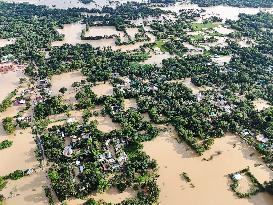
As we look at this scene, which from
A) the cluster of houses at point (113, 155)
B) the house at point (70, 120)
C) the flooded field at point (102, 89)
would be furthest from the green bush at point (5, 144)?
the flooded field at point (102, 89)

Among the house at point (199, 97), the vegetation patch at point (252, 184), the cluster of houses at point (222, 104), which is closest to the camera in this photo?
the vegetation patch at point (252, 184)

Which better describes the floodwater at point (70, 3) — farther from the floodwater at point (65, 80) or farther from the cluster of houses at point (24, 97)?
the cluster of houses at point (24, 97)

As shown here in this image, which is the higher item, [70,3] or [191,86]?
[70,3]

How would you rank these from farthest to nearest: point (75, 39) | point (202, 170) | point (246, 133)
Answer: point (75, 39), point (246, 133), point (202, 170)

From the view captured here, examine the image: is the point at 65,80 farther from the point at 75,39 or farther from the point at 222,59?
the point at 222,59

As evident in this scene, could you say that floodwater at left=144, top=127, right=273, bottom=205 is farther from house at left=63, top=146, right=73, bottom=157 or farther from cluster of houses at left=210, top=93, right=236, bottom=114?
house at left=63, top=146, right=73, bottom=157

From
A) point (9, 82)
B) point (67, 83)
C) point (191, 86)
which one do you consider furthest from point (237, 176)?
point (9, 82)

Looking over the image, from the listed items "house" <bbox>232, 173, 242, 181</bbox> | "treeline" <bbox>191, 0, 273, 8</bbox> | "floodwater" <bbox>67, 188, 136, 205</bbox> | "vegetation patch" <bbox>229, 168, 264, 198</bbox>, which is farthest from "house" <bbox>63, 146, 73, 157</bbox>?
"treeline" <bbox>191, 0, 273, 8</bbox>
